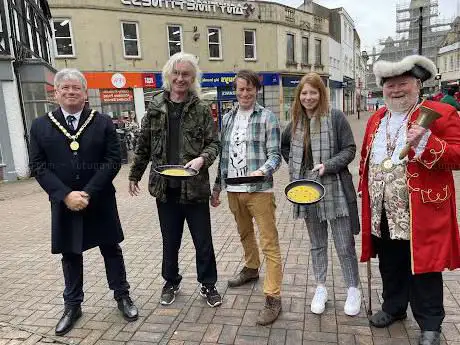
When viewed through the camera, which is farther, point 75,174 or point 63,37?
point 63,37

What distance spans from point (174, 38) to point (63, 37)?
17.7ft

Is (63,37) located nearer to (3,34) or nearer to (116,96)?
(116,96)

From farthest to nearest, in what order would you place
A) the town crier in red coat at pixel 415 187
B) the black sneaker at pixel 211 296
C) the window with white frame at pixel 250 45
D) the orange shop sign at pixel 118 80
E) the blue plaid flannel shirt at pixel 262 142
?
the window with white frame at pixel 250 45 → the orange shop sign at pixel 118 80 → the black sneaker at pixel 211 296 → the blue plaid flannel shirt at pixel 262 142 → the town crier in red coat at pixel 415 187

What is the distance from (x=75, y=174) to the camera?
3121mm

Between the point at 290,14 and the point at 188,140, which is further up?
the point at 290,14

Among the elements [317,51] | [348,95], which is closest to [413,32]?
[348,95]

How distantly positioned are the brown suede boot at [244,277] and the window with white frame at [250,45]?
2050 centimetres

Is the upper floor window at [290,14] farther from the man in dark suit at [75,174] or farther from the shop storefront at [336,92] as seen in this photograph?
the man in dark suit at [75,174]

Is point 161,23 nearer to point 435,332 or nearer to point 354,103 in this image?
point 435,332

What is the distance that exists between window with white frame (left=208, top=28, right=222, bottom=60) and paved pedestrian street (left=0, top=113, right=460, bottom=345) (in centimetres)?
1792

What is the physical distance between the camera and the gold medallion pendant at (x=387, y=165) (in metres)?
2.67

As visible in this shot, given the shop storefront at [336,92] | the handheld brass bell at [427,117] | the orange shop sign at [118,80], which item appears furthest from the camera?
the shop storefront at [336,92]

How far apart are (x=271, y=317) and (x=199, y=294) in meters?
0.84

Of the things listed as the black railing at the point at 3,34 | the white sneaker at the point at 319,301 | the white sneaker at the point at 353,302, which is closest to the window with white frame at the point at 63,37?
the black railing at the point at 3,34
